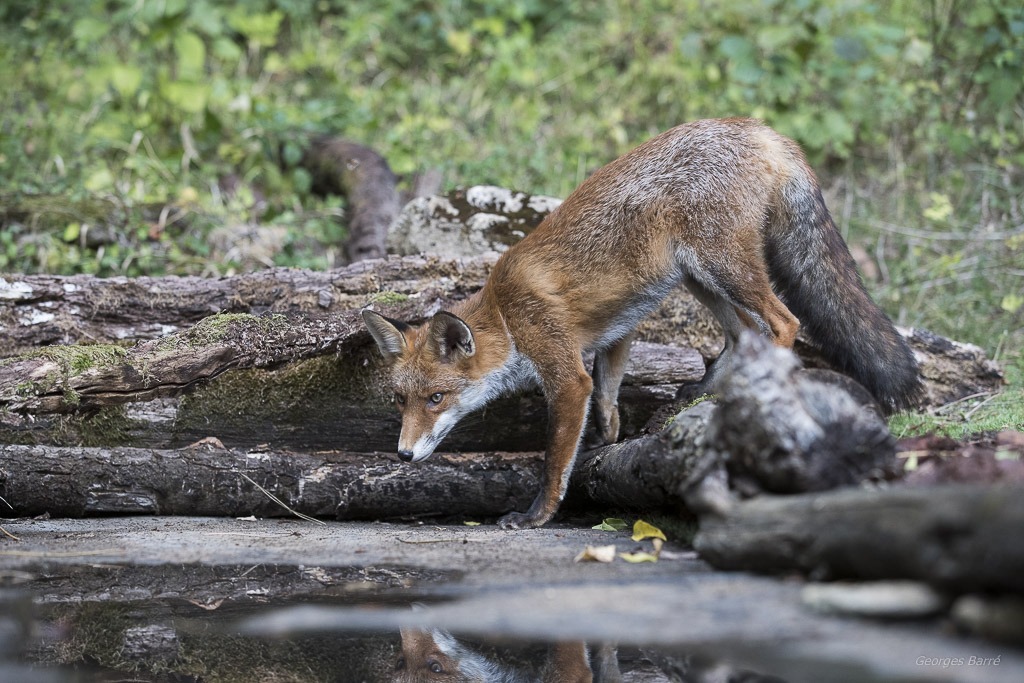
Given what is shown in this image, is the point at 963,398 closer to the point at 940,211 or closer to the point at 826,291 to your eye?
the point at 826,291

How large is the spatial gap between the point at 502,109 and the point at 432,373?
6.62 m

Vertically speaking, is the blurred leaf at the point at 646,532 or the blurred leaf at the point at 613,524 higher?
the blurred leaf at the point at 646,532

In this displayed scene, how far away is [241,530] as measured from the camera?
421 centimetres

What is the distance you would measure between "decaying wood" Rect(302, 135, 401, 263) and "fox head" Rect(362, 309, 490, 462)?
10.5ft

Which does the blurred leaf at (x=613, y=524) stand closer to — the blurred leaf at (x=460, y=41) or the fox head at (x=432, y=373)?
the fox head at (x=432, y=373)

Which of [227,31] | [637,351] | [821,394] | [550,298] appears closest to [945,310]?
[637,351]

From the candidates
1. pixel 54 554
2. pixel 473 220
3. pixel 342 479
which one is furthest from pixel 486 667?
pixel 473 220

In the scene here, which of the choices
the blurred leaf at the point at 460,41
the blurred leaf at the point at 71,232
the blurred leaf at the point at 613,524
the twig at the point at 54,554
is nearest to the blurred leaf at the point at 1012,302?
the blurred leaf at the point at 613,524

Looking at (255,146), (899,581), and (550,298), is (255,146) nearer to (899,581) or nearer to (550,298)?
(550,298)

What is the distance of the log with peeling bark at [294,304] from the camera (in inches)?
208

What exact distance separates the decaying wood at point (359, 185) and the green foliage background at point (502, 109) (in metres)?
0.25

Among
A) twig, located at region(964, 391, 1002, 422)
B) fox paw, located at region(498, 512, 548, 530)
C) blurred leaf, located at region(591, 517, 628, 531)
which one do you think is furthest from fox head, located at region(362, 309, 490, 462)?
twig, located at region(964, 391, 1002, 422)

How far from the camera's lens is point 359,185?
9.11m

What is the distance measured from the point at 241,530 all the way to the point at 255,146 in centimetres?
709
